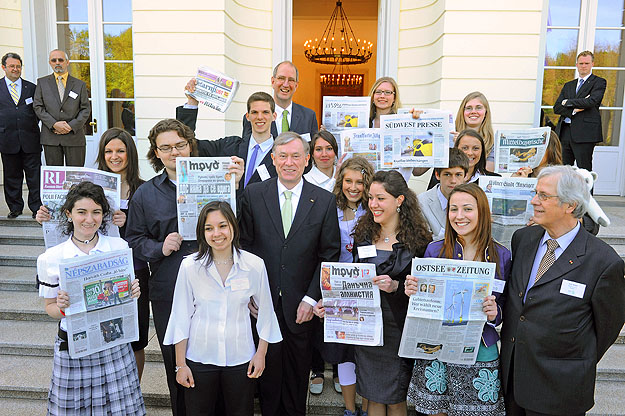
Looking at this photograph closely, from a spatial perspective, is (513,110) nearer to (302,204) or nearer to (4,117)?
(302,204)

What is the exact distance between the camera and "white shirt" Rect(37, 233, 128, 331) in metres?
2.31

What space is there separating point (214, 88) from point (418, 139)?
157 centimetres

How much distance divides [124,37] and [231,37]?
1836 millimetres

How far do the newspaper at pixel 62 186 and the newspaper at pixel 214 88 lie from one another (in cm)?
101

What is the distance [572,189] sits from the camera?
2.08m

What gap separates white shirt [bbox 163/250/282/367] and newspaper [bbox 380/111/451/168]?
1419mm

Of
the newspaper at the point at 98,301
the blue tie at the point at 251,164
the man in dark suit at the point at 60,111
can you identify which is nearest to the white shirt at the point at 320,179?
the blue tie at the point at 251,164

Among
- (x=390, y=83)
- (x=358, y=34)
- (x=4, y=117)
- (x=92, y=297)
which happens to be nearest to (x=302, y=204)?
(x=92, y=297)

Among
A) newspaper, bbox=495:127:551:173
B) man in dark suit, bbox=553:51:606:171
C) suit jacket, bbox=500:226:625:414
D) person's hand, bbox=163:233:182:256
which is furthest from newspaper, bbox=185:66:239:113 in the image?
man in dark suit, bbox=553:51:606:171

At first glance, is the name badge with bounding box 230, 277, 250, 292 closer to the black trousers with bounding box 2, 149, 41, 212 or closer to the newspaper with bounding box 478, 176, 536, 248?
the newspaper with bounding box 478, 176, 536, 248

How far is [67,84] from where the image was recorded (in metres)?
5.64

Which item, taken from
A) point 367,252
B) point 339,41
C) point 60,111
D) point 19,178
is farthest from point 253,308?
point 339,41

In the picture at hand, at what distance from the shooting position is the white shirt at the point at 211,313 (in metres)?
2.35

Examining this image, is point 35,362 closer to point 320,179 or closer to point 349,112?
point 320,179
